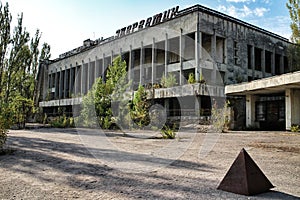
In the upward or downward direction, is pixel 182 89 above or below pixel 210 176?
above

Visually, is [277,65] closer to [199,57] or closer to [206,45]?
[206,45]

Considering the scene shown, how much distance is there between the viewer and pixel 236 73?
25.0 metres

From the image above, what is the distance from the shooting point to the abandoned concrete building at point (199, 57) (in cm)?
1995

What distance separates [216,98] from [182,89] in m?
2.66

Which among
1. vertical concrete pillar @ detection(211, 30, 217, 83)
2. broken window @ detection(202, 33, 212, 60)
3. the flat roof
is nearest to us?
the flat roof

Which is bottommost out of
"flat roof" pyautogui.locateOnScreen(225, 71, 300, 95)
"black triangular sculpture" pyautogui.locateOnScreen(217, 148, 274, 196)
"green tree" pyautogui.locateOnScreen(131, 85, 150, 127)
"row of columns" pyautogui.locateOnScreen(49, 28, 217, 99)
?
"black triangular sculpture" pyautogui.locateOnScreen(217, 148, 274, 196)

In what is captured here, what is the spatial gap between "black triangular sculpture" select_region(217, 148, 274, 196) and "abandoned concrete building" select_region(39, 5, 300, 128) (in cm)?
1547

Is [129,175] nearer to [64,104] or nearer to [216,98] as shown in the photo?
[216,98]

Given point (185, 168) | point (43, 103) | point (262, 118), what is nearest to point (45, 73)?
point (43, 103)

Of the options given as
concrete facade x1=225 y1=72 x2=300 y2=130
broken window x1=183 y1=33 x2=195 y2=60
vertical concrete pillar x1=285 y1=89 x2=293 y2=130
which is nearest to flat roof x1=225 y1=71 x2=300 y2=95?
concrete facade x1=225 y1=72 x2=300 y2=130

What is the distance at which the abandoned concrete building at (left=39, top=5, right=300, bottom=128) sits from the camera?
65.5 feet

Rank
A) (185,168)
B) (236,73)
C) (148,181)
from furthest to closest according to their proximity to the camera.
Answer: (236,73) < (185,168) < (148,181)

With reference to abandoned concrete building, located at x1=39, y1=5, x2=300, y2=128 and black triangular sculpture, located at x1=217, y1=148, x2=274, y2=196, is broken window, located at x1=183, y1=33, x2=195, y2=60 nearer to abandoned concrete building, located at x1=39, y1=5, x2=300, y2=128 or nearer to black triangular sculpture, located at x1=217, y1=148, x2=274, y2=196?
abandoned concrete building, located at x1=39, y1=5, x2=300, y2=128

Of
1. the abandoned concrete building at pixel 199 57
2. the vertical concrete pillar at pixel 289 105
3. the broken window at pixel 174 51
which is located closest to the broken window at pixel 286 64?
the abandoned concrete building at pixel 199 57
